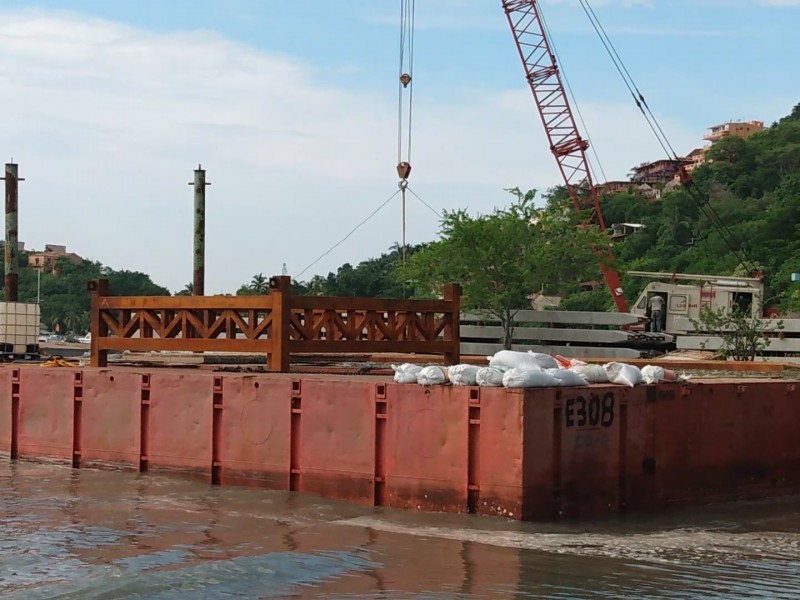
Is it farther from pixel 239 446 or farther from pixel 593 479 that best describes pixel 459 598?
pixel 239 446

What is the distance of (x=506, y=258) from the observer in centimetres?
4288

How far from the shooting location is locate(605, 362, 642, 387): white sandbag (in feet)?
51.2

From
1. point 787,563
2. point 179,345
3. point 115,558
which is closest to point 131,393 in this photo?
point 179,345

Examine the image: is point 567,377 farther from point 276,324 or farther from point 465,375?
point 276,324

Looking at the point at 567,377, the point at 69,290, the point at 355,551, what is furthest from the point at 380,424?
the point at 69,290

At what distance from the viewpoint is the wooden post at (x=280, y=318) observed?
63.3ft

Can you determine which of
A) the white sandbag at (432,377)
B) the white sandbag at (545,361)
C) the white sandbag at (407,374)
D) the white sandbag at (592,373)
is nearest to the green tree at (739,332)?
the white sandbag at (592,373)

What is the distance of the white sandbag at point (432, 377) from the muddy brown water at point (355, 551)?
1773 mm

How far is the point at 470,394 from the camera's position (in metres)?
14.4

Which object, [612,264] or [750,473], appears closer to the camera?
[750,473]

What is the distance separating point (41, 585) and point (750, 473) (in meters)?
11.1

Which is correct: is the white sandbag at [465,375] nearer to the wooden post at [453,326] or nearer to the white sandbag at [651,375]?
the white sandbag at [651,375]

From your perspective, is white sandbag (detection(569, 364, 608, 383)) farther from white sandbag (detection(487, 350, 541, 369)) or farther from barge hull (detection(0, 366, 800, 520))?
white sandbag (detection(487, 350, 541, 369))

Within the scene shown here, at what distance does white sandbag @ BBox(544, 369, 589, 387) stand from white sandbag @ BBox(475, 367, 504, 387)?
685 millimetres
